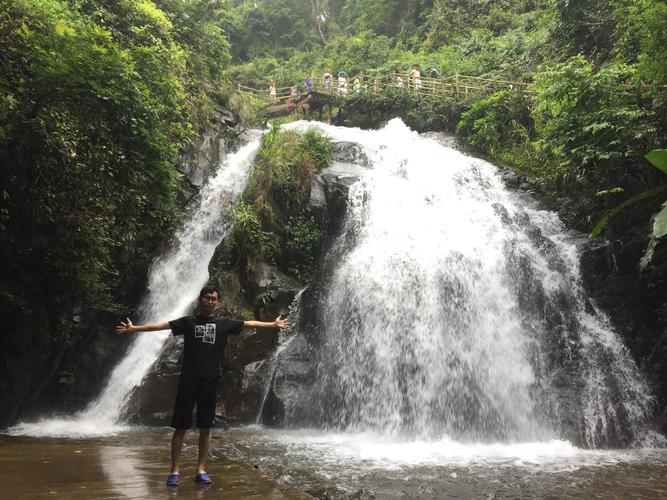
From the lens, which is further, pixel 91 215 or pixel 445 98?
pixel 445 98

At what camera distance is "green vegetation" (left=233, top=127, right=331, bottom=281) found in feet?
36.7

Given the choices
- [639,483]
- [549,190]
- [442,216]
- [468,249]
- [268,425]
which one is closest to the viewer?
[639,483]

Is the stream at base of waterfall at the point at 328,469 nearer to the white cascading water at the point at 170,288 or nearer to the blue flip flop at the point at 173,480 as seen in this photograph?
the blue flip flop at the point at 173,480

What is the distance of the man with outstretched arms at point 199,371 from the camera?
13.0 feet

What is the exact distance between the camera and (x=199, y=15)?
1683 centimetres

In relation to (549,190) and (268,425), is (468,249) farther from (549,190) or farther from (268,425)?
(268,425)

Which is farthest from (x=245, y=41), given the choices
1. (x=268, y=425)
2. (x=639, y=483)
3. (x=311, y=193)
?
(x=639, y=483)

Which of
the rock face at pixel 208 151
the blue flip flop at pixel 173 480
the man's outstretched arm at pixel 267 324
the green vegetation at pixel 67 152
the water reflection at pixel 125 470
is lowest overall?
the water reflection at pixel 125 470

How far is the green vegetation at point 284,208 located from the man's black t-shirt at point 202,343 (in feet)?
22.9

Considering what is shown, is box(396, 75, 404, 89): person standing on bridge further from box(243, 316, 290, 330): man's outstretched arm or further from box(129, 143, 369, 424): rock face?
box(243, 316, 290, 330): man's outstretched arm

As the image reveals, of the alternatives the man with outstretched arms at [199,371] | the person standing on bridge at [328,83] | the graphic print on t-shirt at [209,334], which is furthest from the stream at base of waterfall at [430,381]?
the person standing on bridge at [328,83]

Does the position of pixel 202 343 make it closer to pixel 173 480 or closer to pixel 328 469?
pixel 173 480

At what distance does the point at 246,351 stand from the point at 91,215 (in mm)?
4046

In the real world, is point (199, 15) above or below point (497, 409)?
above
